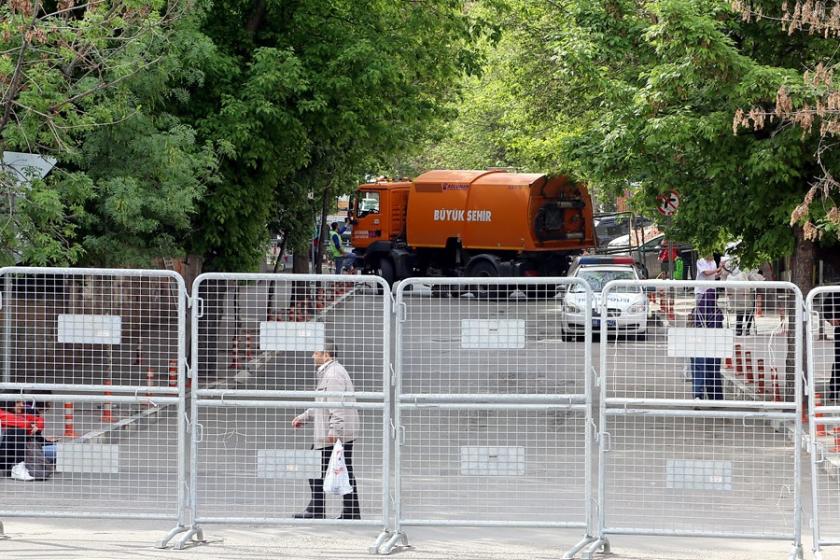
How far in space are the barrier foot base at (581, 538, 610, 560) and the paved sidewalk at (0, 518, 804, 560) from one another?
0.08m

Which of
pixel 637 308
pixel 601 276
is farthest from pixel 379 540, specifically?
pixel 601 276

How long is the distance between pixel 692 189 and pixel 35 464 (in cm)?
989

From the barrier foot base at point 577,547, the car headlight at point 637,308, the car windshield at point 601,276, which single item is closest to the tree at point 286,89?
the car windshield at point 601,276

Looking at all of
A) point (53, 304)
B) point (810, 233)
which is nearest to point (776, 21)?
point (810, 233)

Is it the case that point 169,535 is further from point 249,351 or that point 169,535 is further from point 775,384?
point 775,384

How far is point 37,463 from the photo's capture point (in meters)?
10.3

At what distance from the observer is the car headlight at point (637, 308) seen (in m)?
8.99

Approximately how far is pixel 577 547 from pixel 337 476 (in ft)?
6.03

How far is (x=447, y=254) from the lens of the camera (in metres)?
43.5

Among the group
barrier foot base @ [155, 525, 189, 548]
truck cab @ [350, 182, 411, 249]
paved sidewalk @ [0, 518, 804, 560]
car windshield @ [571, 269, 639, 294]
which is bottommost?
paved sidewalk @ [0, 518, 804, 560]

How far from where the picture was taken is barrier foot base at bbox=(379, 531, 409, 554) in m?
9.29

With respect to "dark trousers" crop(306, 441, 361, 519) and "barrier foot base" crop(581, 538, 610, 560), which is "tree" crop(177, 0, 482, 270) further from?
"barrier foot base" crop(581, 538, 610, 560)

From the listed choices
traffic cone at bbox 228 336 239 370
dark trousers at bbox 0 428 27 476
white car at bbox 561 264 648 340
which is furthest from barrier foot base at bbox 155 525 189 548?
white car at bbox 561 264 648 340

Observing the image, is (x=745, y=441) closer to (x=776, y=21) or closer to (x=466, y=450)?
(x=466, y=450)
